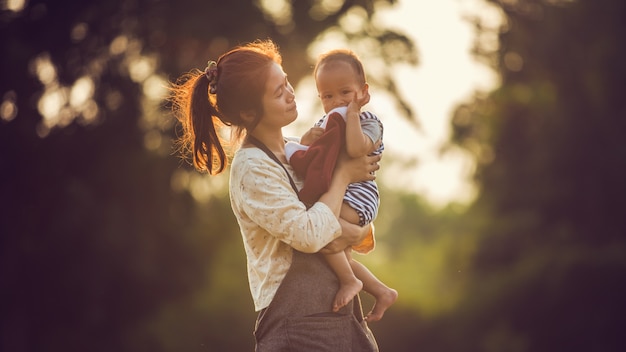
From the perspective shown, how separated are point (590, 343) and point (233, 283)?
5868 millimetres

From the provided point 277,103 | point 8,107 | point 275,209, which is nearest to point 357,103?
point 277,103

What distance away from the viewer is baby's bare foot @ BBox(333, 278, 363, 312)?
350 centimetres

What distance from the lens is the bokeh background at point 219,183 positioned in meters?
11.5

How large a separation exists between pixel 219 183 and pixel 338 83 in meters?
10.5

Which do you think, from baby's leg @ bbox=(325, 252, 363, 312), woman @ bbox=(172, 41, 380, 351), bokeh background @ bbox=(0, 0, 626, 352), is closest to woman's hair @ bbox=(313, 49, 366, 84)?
woman @ bbox=(172, 41, 380, 351)

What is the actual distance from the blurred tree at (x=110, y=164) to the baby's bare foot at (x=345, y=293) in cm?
739

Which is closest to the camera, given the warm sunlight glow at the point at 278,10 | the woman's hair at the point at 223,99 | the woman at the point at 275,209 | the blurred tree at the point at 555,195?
the woman at the point at 275,209

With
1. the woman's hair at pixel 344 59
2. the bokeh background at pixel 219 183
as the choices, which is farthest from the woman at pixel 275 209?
the bokeh background at pixel 219 183

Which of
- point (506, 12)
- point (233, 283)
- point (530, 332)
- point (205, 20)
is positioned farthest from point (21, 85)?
point (530, 332)

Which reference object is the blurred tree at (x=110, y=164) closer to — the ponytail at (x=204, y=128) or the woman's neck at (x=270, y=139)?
the ponytail at (x=204, y=128)

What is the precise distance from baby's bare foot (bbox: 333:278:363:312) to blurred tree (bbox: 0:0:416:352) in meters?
7.39

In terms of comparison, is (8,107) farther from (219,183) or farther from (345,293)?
(345,293)

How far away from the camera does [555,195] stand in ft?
57.5

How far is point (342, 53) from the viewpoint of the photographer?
3.79 meters
